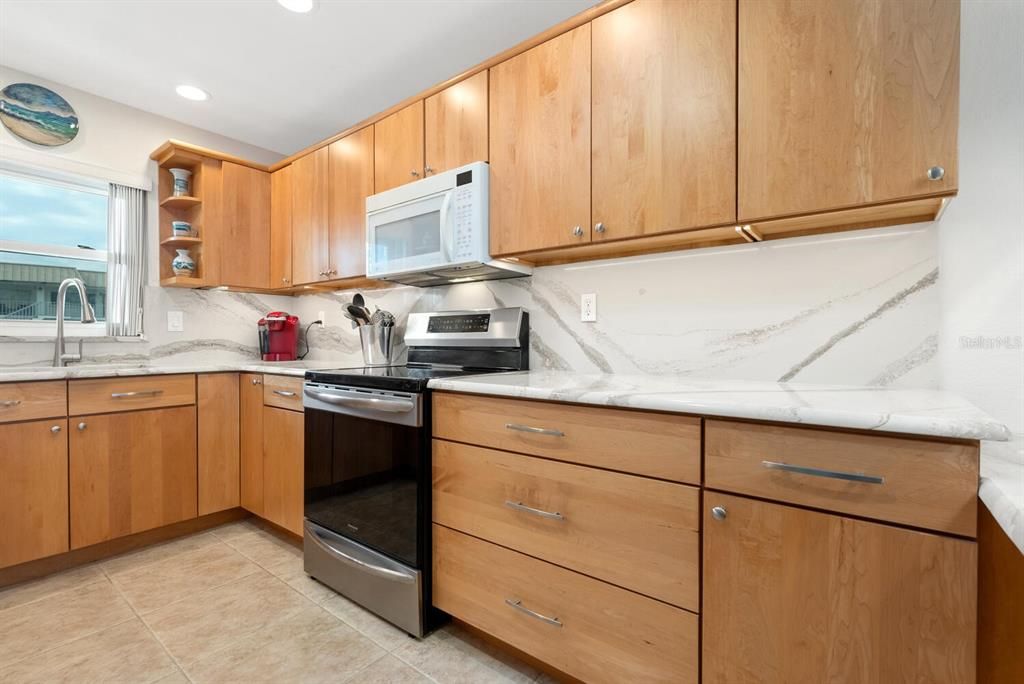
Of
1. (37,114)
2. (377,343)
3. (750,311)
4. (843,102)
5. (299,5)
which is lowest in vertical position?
(377,343)

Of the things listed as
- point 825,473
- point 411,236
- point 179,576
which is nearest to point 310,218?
point 411,236

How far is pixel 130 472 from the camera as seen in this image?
7.56ft

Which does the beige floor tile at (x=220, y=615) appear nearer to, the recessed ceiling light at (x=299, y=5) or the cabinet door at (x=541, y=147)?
the cabinet door at (x=541, y=147)

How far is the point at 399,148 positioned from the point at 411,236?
48 cm

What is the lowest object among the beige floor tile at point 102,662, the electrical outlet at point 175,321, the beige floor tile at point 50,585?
the beige floor tile at point 50,585

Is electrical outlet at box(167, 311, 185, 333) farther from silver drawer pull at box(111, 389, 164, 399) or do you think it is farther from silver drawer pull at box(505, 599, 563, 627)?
silver drawer pull at box(505, 599, 563, 627)

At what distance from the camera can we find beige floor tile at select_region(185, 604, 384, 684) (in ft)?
4.89

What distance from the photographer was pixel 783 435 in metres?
1.00

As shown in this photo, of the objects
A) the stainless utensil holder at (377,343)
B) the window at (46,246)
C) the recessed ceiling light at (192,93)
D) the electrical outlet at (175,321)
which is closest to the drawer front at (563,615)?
the stainless utensil holder at (377,343)

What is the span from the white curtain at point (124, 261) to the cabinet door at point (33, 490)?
861 mm

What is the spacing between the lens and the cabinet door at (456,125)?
1.94 metres

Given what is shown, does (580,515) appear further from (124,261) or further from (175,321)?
(124,261)

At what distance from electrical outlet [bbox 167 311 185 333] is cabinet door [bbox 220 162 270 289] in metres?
0.39

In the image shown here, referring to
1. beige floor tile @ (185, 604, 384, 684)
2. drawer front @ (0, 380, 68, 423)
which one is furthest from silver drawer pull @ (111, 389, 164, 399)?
beige floor tile @ (185, 604, 384, 684)
